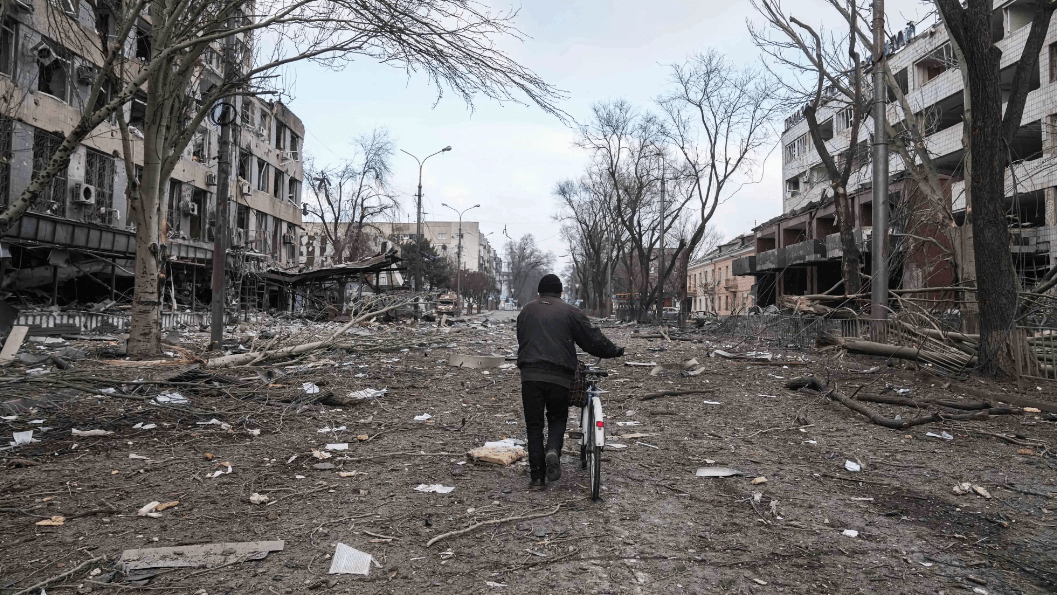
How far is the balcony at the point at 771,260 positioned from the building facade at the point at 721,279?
55.3 feet

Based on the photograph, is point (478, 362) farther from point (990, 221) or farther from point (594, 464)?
point (990, 221)

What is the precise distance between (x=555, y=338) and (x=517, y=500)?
1.15 meters

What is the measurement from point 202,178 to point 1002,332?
28.2 metres

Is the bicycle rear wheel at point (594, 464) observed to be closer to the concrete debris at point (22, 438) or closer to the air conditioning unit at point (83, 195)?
the concrete debris at point (22, 438)

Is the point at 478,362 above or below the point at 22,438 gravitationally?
above

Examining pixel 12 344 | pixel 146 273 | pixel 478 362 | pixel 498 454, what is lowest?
pixel 498 454

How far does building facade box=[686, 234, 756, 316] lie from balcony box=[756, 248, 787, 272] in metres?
16.8

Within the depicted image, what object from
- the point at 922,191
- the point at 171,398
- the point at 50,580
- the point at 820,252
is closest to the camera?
the point at 50,580

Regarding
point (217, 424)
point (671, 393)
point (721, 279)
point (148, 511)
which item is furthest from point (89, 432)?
point (721, 279)

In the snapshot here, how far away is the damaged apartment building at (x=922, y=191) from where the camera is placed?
18.4 metres

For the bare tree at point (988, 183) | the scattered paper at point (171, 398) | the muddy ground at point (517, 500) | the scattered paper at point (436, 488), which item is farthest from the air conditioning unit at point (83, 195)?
the bare tree at point (988, 183)

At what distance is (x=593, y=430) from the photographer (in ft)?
14.8

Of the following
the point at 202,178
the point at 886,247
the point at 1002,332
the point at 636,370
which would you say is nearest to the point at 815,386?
the point at 1002,332

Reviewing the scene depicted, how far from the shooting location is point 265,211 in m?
35.1
